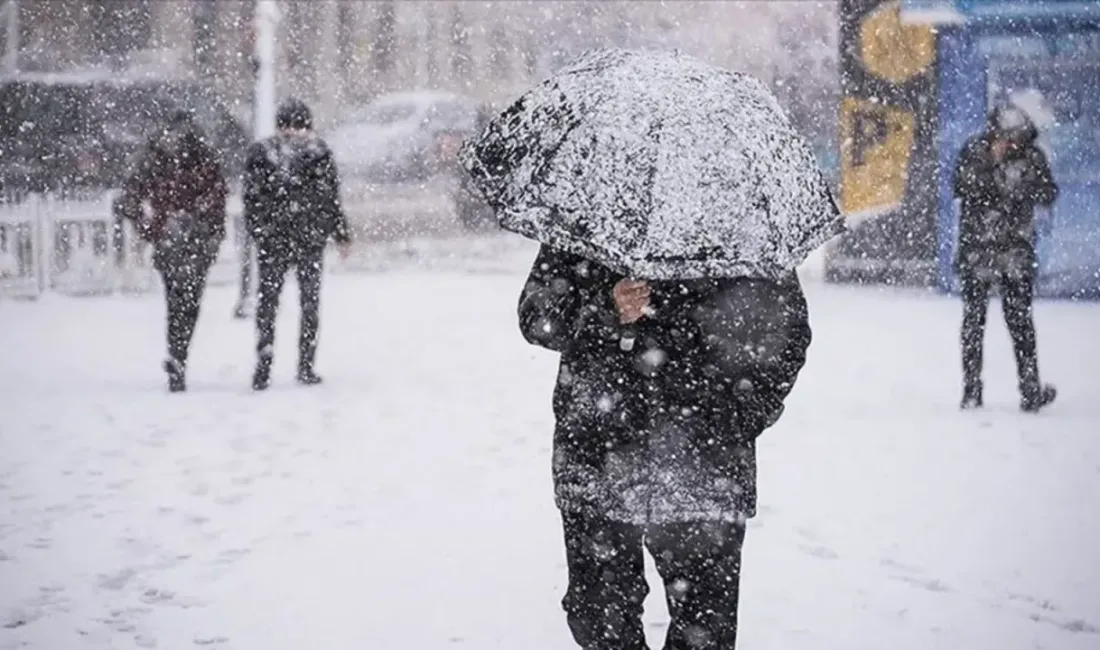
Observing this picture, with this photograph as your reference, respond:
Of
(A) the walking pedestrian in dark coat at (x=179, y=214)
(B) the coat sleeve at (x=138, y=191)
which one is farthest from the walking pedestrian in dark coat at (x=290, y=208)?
(B) the coat sleeve at (x=138, y=191)

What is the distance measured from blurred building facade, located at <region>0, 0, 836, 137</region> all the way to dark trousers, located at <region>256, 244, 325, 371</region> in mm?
25069

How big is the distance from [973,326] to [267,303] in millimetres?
4400

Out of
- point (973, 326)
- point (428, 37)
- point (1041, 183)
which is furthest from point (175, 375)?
point (428, 37)

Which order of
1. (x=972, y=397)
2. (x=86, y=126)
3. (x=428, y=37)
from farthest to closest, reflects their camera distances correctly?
(x=428, y=37) < (x=86, y=126) < (x=972, y=397)

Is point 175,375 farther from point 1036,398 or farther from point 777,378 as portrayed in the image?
point 777,378

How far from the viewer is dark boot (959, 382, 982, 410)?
8.55m

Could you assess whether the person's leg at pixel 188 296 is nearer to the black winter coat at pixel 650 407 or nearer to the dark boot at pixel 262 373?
the dark boot at pixel 262 373

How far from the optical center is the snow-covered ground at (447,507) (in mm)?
4938

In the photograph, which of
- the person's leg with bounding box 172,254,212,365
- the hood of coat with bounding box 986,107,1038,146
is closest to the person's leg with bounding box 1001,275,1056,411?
the hood of coat with bounding box 986,107,1038,146

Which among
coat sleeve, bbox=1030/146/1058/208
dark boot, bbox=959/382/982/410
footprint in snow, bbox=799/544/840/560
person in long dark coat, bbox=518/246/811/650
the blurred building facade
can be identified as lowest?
footprint in snow, bbox=799/544/840/560

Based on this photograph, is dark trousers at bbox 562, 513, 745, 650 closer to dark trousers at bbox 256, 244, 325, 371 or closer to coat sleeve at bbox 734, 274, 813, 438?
coat sleeve at bbox 734, 274, 813, 438

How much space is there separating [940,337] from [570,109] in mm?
9099

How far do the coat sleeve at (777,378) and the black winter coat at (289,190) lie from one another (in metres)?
6.17

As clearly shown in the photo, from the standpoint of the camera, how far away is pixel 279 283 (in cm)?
927
